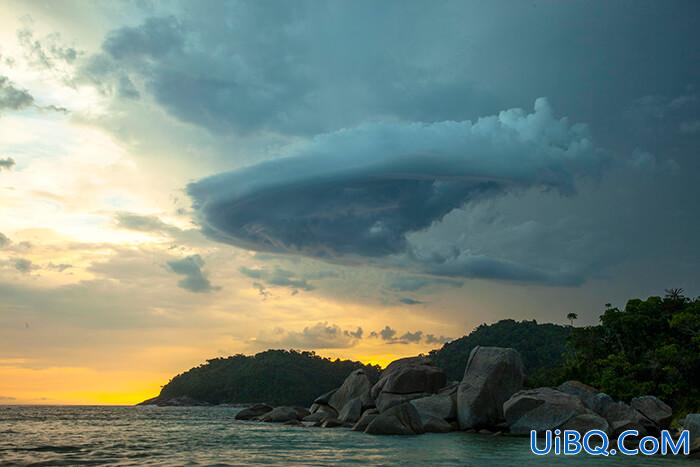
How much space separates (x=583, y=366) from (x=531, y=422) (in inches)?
850

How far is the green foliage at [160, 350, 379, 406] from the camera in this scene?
132m

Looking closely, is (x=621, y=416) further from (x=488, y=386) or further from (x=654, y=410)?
(x=488, y=386)

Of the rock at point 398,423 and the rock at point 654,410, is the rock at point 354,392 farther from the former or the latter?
the rock at point 654,410

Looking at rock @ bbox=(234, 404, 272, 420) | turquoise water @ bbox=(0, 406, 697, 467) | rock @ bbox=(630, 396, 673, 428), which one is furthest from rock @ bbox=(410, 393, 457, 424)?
rock @ bbox=(234, 404, 272, 420)

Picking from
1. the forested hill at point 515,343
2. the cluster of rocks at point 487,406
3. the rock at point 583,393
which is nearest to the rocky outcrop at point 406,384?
the cluster of rocks at point 487,406

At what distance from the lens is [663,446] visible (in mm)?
24984

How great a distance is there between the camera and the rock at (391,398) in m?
39.1

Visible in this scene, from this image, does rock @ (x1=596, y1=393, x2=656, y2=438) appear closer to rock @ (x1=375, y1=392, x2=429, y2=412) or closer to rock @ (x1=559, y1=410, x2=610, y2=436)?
rock @ (x1=559, y1=410, x2=610, y2=436)

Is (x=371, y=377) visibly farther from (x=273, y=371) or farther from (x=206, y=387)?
(x=206, y=387)

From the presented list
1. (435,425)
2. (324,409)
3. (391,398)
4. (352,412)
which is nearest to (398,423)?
(435,425)

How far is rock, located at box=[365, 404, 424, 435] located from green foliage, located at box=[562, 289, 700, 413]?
55.1ft

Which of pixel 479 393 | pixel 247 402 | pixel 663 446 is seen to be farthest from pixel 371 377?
pixel 247 402

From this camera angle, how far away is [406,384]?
4016cm

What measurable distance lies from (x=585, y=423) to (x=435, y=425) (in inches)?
312
